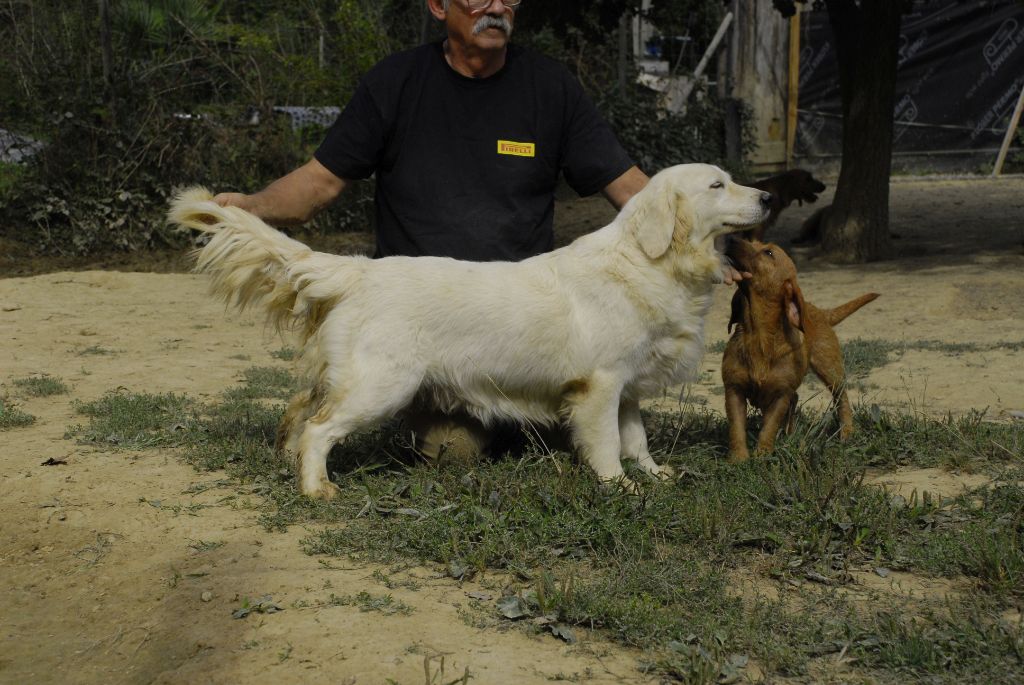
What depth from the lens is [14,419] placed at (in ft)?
19.1

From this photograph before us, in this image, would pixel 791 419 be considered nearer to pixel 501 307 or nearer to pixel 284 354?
pixel 501 307

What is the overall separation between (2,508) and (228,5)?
1208 cm

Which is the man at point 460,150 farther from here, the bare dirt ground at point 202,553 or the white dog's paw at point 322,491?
the bare dirt ground at point 202,553

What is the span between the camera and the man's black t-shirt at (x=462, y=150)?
211 inches

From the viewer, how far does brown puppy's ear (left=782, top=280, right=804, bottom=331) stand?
189 inches

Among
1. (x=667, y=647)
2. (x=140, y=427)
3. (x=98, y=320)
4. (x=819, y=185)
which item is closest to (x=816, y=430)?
(x=667, y=647)

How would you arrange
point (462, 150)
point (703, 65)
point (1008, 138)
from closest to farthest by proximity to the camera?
point (462, 150)
point (1008, 138)
point (703, 65)

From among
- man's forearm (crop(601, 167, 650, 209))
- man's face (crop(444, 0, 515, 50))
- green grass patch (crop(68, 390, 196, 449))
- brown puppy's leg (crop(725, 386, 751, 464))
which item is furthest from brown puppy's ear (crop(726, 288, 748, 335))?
green grass patch (crop(68, 390, 196, 449))

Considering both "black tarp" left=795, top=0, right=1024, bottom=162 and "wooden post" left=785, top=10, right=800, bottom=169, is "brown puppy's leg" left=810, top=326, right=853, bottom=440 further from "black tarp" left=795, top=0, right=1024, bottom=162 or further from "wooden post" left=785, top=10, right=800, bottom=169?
"wooden post" left=785, top=10, right=800, bottom=169

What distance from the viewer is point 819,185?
12.8m

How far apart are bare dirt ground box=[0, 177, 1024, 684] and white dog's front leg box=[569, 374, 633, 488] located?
1.01m

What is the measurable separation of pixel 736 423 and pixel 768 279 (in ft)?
2.16

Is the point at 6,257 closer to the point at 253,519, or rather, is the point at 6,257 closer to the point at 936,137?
the point at 253,519

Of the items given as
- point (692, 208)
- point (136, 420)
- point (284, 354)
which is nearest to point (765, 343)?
point (692, 208)
